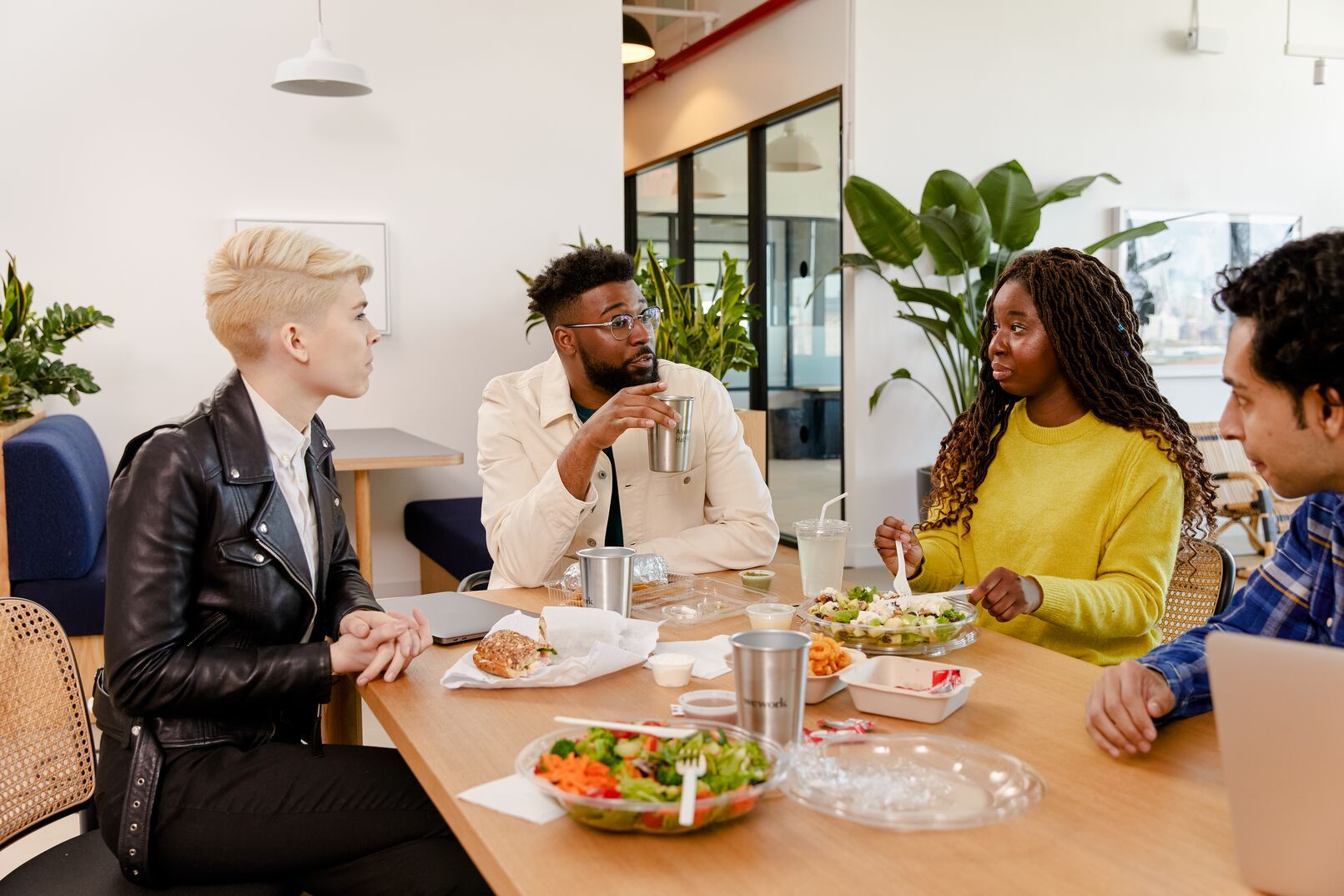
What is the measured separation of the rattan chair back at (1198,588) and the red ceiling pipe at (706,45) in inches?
209

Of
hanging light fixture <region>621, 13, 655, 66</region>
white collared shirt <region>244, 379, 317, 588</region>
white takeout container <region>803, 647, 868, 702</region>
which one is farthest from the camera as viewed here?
hanging light fixture <region>621, 13, 655, 66</region>

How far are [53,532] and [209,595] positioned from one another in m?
2.63

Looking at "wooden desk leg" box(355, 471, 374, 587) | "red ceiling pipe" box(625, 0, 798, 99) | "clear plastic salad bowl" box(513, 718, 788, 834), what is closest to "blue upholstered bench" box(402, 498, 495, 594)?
"wooden desk leg" box(355, 471, 374, 587)

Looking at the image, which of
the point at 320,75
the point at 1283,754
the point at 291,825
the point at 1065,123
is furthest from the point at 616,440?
the point at 1065,123

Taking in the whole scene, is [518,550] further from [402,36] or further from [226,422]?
[402,36]

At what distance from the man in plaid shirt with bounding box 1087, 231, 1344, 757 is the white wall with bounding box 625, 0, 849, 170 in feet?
17.4

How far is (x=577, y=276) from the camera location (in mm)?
2713

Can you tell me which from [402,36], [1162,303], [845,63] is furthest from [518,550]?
[1162,303]

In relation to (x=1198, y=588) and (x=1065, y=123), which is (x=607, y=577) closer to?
(x=1198, y=588)

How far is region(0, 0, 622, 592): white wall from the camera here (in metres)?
4.93

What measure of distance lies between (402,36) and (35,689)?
172 inches

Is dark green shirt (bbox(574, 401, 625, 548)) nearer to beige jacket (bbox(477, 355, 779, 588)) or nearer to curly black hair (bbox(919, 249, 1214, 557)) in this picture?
beige jacket (bbox(477, 355, 779, 588))

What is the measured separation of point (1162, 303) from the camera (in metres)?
6.98

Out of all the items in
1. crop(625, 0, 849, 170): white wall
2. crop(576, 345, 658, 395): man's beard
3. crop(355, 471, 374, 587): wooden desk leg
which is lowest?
crop(355, 471, 374, 587): wooden desk leg
